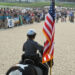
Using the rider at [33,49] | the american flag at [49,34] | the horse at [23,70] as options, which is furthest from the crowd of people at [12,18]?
the horse at [23,70]

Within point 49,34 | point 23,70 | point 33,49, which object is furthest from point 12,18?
point 23,70

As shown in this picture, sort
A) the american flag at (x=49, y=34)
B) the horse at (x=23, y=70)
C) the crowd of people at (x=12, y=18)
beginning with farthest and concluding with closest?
the crowd of people at (x=12, y=18), the american flag at (x=49, y=34), the horse at (x=23, y=70)

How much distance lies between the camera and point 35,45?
21.0ft

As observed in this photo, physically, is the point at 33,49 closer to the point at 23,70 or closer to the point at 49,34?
the point at 49,34

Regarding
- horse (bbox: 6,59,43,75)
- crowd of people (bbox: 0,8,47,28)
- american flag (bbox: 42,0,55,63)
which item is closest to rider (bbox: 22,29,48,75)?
american flag (bbox: 42,0,55,63)

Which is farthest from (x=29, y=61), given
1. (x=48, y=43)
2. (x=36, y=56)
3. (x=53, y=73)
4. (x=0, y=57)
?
(x=0, y=57)

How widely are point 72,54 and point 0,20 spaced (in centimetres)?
1402

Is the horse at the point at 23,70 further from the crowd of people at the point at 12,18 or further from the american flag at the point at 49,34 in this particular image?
the crowd of people at the point at 12,18

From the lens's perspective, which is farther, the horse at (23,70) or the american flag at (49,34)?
the american flag at (49,34)

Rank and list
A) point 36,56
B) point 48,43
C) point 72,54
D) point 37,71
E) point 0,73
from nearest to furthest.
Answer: point 37,71 < point 36,56 < point 48,43 < point 0,73 < point 72,54

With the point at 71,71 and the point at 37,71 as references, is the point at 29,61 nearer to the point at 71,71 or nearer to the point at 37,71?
the point at 37,71

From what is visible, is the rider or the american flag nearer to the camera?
the rider

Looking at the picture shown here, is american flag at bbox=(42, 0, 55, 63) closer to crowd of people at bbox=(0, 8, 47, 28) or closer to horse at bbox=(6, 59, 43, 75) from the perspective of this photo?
horse at bbox=(6, 59, 43, 75)

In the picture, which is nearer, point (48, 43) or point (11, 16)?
point (48, 43)
